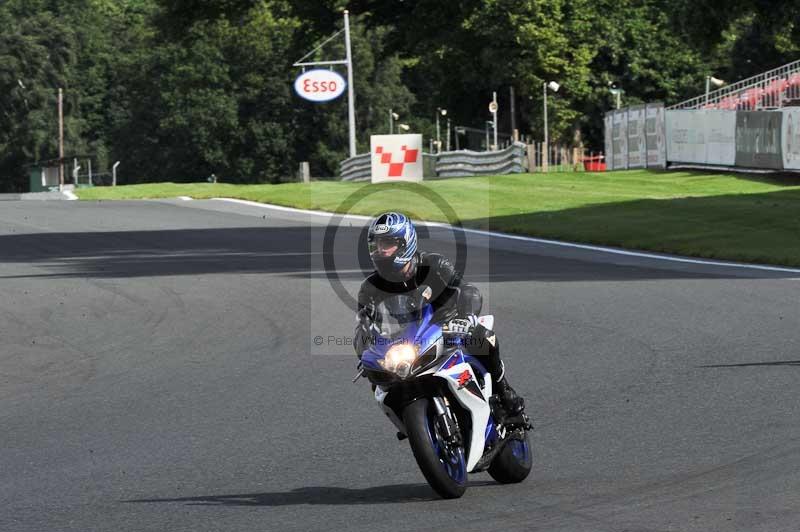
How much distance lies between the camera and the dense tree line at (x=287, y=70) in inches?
2317

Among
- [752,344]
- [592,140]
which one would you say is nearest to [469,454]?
[752,344]

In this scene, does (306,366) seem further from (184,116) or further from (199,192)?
(184,116)

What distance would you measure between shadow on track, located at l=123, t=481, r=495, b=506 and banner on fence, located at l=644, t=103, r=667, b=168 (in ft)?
121

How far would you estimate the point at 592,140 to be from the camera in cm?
8169

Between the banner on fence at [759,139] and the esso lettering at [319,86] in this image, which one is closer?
the banner on fence at [759,139]

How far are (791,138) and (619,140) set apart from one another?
1204 centimetres

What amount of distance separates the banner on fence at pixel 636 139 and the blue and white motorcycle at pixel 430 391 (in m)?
38.4

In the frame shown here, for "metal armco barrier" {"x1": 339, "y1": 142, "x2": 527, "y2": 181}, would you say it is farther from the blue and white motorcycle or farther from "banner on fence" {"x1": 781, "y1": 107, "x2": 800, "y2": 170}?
the blue and white motorcycle

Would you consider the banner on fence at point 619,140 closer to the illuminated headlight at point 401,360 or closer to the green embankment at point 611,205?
the green embankment at point 611,205

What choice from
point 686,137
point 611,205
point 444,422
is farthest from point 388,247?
point 686,137

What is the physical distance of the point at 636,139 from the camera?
46344 mm

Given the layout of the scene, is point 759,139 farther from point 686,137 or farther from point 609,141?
point 609,141

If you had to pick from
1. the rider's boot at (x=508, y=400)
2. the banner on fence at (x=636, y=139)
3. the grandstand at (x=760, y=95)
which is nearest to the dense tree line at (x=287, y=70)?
the grandstand at (x=760, y=95)

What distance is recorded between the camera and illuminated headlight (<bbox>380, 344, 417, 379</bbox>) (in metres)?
6.92
